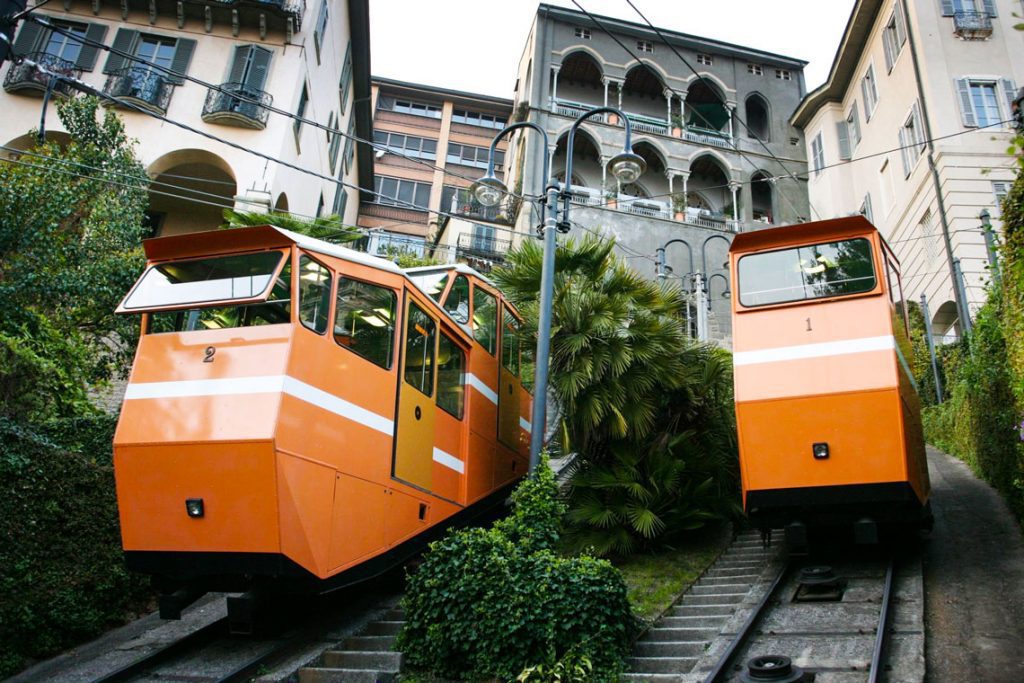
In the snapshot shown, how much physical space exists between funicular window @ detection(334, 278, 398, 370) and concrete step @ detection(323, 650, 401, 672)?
8.75ft

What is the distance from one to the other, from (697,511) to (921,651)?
14.1 ft

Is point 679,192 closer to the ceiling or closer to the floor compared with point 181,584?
closer to the ceiling

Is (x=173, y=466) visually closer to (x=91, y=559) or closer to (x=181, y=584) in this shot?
(x=181, y=584)

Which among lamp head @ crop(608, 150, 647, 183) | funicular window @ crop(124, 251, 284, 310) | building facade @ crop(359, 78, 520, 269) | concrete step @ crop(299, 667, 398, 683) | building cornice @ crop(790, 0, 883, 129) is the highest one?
building facade @ crop(359, 78, 520, 269)

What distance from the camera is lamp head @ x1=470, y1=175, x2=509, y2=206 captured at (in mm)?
10211

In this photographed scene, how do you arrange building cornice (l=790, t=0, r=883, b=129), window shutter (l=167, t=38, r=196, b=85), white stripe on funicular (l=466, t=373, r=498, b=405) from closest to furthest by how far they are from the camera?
white stripe on funicular (l=466, t=373, r=498, b=405) → window shutter (l=167, t=38, r=196, b=85) → building cornice (l=790, t=0, r=883, b=129)

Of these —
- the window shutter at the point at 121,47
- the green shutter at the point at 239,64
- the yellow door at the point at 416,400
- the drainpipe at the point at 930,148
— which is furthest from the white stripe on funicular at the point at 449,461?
the window shutter at the point at 121,47

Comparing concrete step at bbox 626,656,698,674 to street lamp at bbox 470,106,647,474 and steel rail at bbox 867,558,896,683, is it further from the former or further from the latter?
street lamp at bbox 470,106,647,474

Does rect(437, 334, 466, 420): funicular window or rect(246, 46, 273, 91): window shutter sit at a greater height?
rect(246, 46, 273, 91): window shutter

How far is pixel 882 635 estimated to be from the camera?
627cm

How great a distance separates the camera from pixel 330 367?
264 inches

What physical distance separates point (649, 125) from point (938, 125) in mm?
14818

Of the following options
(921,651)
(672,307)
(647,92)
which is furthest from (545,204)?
Result: (647,92)

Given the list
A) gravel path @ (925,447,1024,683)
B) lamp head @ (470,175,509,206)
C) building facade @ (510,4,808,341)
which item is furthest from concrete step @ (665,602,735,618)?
building facade @ (510,4,808,341)
